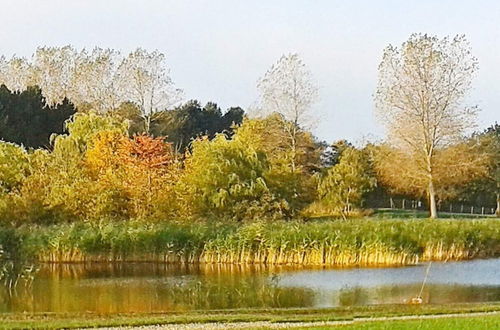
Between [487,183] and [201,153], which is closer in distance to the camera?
[201,153]

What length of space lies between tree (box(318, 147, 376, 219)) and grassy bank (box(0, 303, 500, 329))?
28822mm

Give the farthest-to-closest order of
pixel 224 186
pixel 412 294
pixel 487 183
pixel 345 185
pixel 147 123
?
pixel 487 183
pixel 147 123
pixel 345 185
pixel 224 186
pixel 412 294

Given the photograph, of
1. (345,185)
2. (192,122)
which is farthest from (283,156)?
(192,122)

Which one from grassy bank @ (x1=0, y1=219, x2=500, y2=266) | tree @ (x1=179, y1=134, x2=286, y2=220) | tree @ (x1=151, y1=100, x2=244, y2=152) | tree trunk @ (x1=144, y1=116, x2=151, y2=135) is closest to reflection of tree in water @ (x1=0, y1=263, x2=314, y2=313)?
grassy bank @ (x1=0, y1=219, x2=500, y2=266)

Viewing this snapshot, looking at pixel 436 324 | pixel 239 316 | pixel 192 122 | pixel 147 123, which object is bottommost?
pixel 239 316

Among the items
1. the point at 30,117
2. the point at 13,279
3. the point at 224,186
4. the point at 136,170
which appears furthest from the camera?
the point at 30,117

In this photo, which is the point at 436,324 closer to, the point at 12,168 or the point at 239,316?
the point at 239,316

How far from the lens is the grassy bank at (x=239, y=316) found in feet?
45.9

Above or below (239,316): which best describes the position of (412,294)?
below

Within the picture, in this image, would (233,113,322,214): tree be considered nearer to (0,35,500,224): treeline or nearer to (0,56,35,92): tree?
(0,35,500,224): treeline

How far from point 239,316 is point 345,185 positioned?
32682mm

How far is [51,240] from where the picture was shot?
2664cm

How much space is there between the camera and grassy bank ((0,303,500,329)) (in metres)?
14.0

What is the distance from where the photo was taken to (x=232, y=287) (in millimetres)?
21438
